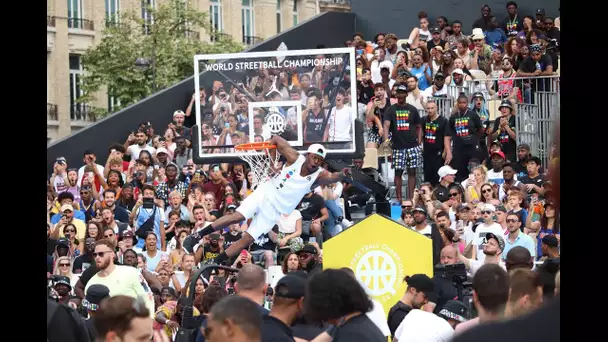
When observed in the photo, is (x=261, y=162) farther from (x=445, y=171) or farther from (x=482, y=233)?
(x=482, y=233)

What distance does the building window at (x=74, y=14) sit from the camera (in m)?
47.4

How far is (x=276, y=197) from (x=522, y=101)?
6.17 metres

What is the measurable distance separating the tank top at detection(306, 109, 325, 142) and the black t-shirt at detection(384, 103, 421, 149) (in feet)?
4.65

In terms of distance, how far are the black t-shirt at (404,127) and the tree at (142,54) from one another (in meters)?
21.4

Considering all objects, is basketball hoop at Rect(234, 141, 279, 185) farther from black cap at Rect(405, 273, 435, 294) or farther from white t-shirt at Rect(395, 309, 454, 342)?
white t-shirt at Rect(395, 309, 454, 342)

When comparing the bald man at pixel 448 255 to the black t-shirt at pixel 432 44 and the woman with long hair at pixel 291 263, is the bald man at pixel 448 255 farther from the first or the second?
the black t-shirt at pixel 432 44

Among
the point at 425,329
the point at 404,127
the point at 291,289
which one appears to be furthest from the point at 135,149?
the point at 291,289

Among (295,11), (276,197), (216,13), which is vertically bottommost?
(276,197)

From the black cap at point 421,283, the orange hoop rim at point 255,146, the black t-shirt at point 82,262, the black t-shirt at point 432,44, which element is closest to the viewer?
the black cap at point 421,283

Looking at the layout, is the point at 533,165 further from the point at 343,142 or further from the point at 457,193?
the point at 343,142

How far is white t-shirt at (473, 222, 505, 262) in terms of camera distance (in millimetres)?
13961

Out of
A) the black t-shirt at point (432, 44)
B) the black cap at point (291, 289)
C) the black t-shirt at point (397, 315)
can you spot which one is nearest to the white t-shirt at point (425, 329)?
the black t-shirt at point (397, 315)

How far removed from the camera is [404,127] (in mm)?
19188
